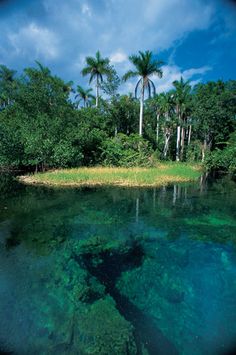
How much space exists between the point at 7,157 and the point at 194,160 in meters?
22.7

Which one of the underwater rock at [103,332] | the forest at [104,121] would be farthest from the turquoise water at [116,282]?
the forest at [104,121]

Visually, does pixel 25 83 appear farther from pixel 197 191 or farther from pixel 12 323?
pixel 12 323

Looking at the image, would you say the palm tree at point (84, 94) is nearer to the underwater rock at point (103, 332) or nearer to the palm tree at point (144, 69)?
the palm tree at point (144, 69)

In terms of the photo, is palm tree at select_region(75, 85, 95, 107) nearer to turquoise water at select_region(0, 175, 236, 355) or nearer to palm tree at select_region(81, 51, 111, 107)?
palm tree at select_region(81, 51, 111, 107)

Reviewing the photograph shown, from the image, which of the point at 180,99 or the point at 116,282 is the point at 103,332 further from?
the point at 180,99

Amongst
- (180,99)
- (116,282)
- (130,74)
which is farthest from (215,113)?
(116,282)

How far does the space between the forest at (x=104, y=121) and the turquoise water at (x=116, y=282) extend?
10538 millimetres

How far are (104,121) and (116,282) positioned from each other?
22163 mm

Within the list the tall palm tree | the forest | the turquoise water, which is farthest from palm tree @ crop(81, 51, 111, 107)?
the turquoise water

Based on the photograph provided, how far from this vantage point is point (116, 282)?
12.9ft

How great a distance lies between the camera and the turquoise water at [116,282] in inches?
107

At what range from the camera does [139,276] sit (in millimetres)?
4129

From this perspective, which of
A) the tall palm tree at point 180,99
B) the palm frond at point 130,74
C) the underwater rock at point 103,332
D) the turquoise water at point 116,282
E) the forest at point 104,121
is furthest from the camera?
the tall palm tree at point 180,99

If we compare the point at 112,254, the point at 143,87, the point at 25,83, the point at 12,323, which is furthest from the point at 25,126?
the point at 12,323
